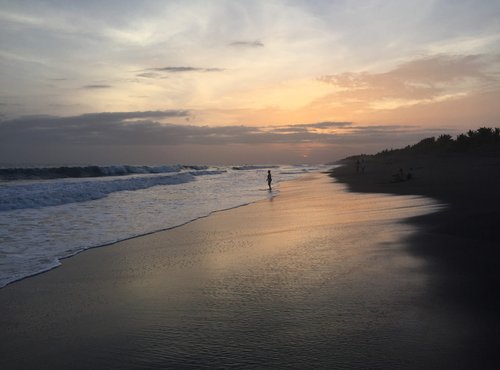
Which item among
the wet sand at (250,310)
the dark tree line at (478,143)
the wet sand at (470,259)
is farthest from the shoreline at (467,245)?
the dark tree line at (478,143)

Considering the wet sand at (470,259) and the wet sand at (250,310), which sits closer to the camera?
the wet sand at (250,310)

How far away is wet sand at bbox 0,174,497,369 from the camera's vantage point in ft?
13.6

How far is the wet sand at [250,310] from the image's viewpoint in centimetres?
414

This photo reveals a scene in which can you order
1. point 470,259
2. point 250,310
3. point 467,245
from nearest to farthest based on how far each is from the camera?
1. point 250,310
2. point 470,259
3. point 467,245

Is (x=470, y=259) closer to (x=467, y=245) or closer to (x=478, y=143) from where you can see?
(x=467, y=245)

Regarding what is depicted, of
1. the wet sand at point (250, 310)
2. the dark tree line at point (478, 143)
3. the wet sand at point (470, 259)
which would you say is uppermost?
the dark tree line at point (478, 143)

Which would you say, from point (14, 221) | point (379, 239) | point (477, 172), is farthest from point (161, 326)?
point (477, 172)

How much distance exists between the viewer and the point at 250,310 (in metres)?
5.41

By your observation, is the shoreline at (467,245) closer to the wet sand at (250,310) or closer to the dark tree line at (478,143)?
the wet sand at (250,310)

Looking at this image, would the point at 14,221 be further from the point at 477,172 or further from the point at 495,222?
the point at 477,172

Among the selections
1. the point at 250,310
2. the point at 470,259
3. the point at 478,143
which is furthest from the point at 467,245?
the point at 478,143

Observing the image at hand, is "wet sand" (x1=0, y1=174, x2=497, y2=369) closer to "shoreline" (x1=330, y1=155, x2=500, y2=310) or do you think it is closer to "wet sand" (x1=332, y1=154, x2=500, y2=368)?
"wet sand" (x1=332, y1=154, x2=500, y2=368)

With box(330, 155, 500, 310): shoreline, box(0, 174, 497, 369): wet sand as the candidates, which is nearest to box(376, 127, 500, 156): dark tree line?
box(330, 155, 500, 310): shoreline

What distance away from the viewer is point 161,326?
5047mm
